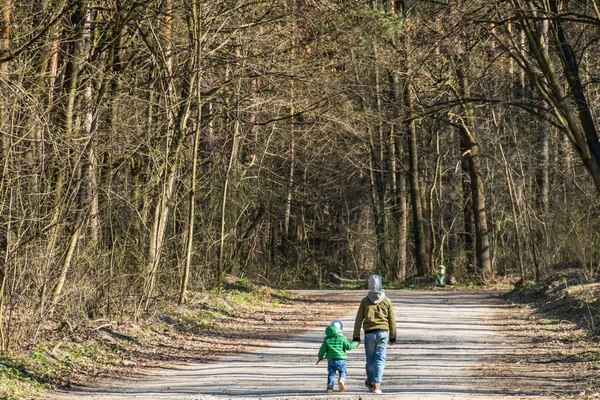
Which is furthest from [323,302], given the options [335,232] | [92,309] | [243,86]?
[335,232]

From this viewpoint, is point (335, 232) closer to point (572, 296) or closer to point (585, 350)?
point (572, 296)

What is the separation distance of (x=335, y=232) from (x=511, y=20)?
29.5m

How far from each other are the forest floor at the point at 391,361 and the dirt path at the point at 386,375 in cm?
1

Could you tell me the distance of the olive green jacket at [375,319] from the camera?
11055 millimetres

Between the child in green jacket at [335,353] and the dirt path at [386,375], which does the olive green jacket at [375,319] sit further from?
the dirt path at [386,375]

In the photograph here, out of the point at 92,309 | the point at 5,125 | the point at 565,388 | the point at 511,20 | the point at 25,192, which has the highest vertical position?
the point at 511,20

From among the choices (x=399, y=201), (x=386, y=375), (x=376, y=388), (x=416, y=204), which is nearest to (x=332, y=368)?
(x=376, y=388)

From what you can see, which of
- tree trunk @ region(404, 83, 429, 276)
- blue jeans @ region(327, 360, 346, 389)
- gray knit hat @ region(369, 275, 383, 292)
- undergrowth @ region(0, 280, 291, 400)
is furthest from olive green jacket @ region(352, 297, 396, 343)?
tree trunk @ region(404, 83, 429, 276)

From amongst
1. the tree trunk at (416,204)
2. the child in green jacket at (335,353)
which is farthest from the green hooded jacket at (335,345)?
the tree trunk at (416,204)

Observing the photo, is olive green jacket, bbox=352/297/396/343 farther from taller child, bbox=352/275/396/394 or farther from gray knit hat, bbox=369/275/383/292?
gray knit hat, bbox=369/275/383/292

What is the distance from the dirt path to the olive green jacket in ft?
2.29

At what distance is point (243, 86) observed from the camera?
23.2m

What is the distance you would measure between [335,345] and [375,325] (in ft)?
2.11

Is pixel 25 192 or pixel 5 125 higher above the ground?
pixel 5 125
